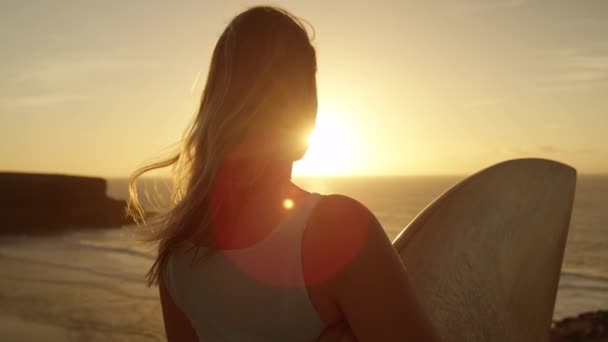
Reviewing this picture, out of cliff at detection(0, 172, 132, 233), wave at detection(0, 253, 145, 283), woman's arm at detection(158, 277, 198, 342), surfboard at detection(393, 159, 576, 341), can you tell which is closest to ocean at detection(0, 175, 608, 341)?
wave at detection(0, 253, 145, 283)

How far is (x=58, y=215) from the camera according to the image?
1162 inches

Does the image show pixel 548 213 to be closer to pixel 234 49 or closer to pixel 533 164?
pixel 533 164

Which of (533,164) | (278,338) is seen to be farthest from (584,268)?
(278,338)

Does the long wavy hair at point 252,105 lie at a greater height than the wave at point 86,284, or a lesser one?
greater

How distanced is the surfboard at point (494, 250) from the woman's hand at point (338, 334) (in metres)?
0.70

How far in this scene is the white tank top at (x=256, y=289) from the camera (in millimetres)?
997

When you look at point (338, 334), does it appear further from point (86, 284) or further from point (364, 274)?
point (86, 284)

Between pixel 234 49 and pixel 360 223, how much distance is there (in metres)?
0.51

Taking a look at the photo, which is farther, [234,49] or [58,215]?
[58,215]

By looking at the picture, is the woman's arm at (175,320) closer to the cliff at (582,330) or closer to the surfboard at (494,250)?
the surfboard at (494,250)

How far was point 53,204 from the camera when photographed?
30.2 meters

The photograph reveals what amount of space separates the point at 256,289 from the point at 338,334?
19 centimetres

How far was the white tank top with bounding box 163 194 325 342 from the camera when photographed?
3.27 ft

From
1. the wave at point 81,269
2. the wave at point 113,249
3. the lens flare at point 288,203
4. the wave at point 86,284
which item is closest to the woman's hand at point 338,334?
the lens flare at point 288,203
